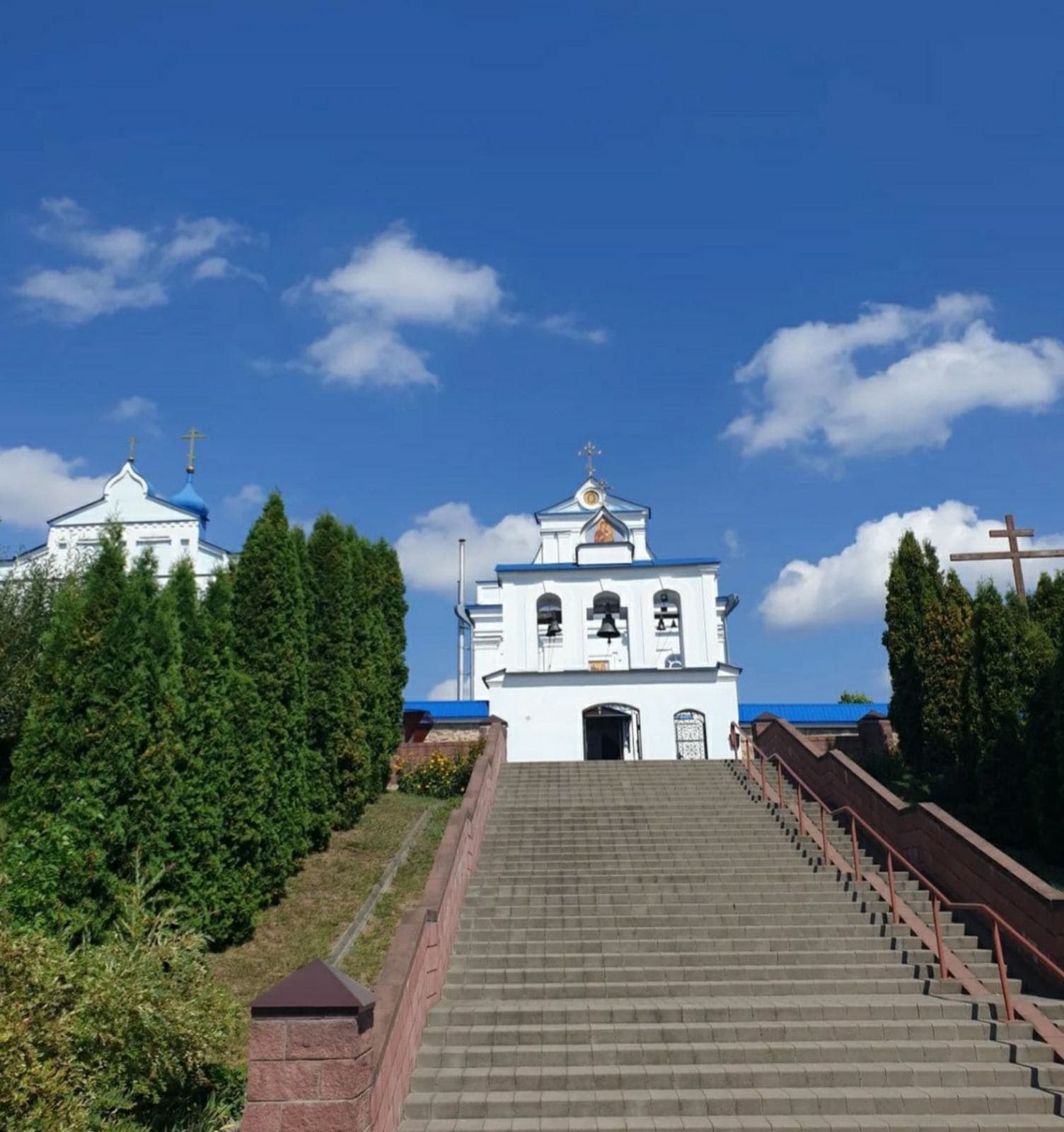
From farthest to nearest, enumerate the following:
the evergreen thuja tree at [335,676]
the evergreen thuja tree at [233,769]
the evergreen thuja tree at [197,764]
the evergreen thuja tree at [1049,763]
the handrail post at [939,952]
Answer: the evergreen thuja tree at [335,676] < the evergreen thuja tree at [1049,763] < the evergreen thuja tree at [233,769] < the evergreen thuja tree at [197,764] < the handrail post at [939,952]

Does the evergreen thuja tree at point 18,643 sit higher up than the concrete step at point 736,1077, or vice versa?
the evergreen thuja tree at point 18,643

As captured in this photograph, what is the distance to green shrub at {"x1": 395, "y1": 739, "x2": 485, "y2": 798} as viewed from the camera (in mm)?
18297

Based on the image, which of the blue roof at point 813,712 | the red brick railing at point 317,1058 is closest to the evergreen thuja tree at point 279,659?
the red brick railing at point 317,1058

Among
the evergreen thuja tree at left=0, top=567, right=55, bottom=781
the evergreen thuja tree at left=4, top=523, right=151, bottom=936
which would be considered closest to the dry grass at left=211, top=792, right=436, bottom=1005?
the evergreen thuja tree at left=4, top=523, right=151, bottom=936

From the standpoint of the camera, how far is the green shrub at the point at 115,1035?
5.45 meters

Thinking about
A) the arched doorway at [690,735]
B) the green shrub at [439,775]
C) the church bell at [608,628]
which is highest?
the church bell at [608,628]

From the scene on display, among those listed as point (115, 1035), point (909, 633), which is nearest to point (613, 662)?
point (909, 633)

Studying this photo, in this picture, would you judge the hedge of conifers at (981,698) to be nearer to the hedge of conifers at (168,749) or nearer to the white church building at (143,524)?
the hedge of conifers at (168,749)

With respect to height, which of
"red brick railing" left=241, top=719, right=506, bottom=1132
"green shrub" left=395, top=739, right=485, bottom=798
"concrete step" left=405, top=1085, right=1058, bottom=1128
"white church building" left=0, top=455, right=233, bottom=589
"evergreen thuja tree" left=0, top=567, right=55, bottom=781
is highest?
"white church building" left=0, top=455, right=233, bottom=589

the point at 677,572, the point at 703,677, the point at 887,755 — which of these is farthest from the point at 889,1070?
the point at 677,572

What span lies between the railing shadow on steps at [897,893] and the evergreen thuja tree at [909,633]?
2.66m

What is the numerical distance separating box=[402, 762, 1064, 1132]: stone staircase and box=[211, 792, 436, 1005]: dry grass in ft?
5.84

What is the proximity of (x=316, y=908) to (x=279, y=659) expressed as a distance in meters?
3.48

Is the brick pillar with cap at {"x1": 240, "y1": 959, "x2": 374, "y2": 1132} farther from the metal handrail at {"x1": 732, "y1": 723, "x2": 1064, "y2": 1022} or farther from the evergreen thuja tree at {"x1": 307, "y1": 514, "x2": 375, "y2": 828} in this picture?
the evergreen thuja tree at {"x1": 307, "y1": 514, "x2": 375, "y2": 828}
